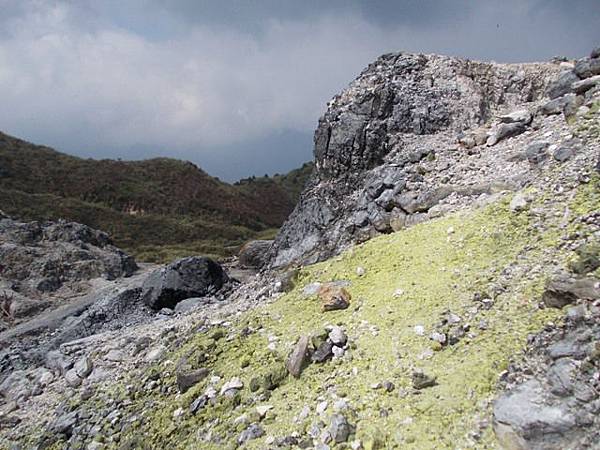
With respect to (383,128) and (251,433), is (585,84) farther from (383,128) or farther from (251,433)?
(251,433)

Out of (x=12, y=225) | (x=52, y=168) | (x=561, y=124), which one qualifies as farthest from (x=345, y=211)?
(x=52, y=168)

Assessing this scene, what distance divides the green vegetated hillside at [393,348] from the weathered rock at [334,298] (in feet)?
0.59

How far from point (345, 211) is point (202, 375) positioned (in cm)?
992

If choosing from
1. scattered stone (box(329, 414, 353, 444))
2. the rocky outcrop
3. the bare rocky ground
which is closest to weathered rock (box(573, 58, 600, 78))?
the bare rocky ground

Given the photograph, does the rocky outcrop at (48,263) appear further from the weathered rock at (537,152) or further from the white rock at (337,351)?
the weathered rock at (537,152)

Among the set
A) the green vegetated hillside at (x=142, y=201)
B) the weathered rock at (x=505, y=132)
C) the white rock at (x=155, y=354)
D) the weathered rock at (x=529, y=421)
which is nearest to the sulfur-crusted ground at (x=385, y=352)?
the weathered rock at (x=529, y=421)

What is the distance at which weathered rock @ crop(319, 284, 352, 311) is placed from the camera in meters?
10.5

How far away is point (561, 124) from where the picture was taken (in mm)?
13188

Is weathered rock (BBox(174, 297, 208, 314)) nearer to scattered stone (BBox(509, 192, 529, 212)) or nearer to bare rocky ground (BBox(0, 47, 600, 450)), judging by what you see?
bare rocky ground (BBox(0, 47, 600, 450))

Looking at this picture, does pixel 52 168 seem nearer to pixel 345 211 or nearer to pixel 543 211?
pixel 345 211

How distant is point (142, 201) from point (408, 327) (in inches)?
3386

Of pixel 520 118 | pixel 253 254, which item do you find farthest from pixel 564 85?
pixel 253 254

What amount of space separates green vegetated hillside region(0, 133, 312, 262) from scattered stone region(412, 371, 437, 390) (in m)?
50.3

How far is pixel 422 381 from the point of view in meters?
7.24
